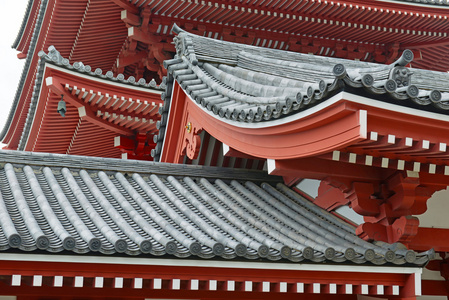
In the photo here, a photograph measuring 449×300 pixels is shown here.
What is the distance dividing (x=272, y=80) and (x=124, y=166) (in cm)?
192

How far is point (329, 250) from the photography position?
207 inches

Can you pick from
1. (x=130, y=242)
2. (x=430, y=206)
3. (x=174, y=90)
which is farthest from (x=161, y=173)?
(x=430, y=206)

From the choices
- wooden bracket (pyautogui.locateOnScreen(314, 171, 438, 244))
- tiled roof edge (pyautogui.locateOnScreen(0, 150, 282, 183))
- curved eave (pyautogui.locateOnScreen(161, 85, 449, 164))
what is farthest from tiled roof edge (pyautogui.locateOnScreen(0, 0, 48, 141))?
wooden bracket (pyautogui.locateOnScreen(314, 171, 438, 244))

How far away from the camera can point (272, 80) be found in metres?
6.67

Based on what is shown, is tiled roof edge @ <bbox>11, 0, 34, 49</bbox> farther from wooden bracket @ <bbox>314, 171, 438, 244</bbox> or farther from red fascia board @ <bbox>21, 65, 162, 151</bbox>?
wooden bracket @ <bbox>314, 171, 438, 244</bbox>

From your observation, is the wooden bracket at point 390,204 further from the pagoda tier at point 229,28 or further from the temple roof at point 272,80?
the pagoda tier at point 229,28

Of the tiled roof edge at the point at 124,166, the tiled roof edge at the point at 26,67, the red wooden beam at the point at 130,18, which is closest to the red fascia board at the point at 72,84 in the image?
the red wooden beam at the point at 130,18

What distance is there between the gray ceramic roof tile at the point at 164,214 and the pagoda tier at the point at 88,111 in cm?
424

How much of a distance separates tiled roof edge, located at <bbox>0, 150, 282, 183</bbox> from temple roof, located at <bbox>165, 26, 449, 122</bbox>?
2.90 ft

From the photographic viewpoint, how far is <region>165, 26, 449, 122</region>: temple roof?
4.65 metres

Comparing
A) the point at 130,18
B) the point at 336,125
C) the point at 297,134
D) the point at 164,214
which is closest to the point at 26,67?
the point at 130,18

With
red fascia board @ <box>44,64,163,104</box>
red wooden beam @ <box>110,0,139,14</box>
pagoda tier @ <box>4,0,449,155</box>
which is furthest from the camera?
pagoda tier @ <box>4,0,449,155</box>

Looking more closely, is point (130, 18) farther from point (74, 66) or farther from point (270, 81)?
point (270, 81)

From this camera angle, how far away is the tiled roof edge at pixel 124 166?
695cm
